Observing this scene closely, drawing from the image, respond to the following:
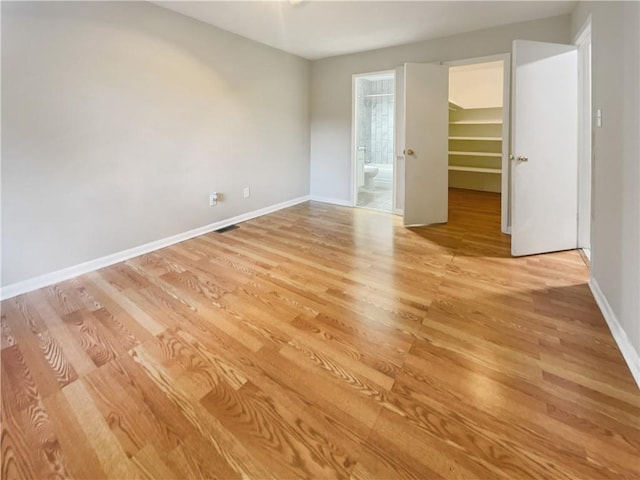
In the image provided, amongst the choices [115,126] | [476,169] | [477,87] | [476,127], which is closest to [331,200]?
[476,169]

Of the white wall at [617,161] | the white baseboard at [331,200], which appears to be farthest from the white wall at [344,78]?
the white wall at [617,161]

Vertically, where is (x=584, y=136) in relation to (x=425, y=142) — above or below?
below

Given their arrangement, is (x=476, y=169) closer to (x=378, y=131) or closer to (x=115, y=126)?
(x=378, y=131)

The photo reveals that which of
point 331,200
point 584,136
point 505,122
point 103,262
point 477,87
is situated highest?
point 477,87

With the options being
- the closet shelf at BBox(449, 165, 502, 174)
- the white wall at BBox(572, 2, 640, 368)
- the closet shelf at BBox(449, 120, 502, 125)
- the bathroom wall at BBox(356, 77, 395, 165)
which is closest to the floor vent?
the white wall at BBox(572, 2, 640, 368)

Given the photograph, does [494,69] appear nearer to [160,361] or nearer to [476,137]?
[476,137]

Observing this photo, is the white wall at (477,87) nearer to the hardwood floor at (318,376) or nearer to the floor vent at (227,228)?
the hardwood floor at (318,376)

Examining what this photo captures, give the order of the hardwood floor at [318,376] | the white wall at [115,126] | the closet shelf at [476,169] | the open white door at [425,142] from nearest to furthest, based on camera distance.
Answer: the hardwood floor at [318,376], the white wall at [115,126], the open white door at [425,142], the closet shelf at [476,169]

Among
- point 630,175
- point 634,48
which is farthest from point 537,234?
point 634,48

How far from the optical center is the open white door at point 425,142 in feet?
13.1

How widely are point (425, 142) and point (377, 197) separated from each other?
77.5 inches

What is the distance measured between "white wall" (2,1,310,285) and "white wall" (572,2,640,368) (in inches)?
139

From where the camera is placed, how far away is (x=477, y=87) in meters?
6.45

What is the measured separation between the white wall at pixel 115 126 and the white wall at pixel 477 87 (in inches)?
159
